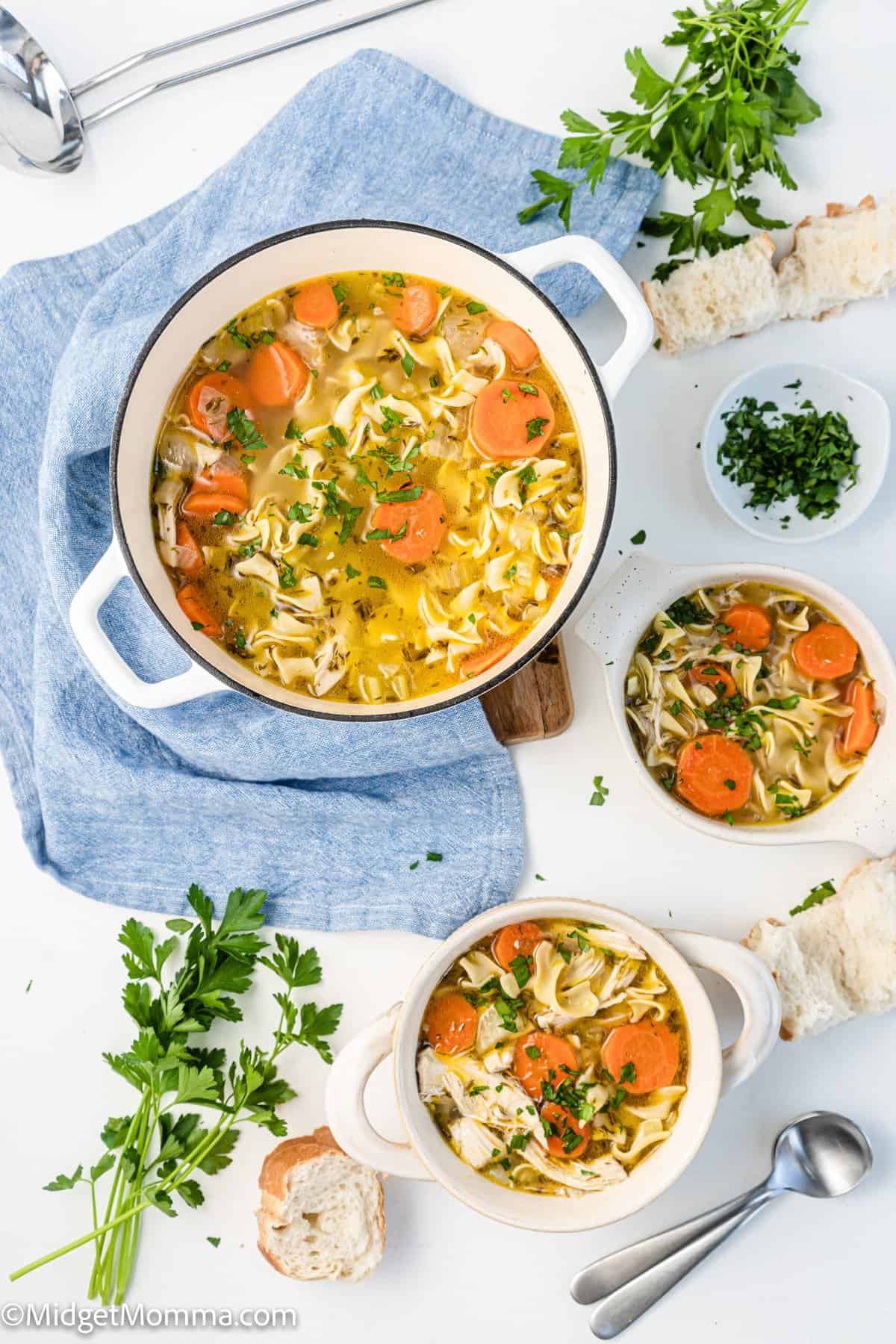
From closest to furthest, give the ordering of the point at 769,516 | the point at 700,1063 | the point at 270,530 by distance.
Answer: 1. the point at 270,530
2. the point at 700,1063
3. the point at 769,516

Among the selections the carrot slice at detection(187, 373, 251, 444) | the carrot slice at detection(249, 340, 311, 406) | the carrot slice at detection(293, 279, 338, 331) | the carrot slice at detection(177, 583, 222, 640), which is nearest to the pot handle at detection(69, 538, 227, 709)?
the carrot slice at detection(177, 583, 222, 640)

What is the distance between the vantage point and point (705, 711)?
3.42 metres

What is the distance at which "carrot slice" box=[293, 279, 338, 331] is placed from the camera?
3029 mm

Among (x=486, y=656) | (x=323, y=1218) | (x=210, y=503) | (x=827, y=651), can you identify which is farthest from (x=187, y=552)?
(x=323, y=1218)

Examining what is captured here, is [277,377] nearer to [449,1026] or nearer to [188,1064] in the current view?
[449,1026]

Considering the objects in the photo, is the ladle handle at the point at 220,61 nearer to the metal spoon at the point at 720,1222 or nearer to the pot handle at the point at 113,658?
the pot handle at the point at 113,658

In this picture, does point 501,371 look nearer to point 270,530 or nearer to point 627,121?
point 270,530

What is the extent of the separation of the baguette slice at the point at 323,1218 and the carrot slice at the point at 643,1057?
0.91 meters

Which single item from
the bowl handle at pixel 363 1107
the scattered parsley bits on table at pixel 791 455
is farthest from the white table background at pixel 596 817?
the bowl handle at pixel 363 1107

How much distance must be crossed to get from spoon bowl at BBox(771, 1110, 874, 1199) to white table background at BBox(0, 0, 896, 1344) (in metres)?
0.10

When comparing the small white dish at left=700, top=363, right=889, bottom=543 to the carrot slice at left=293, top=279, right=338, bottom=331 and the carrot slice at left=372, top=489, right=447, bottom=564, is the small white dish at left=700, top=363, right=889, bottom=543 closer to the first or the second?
the carrot slice at left=372, top=489, right=447, bottom=564

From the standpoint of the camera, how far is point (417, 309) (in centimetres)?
305

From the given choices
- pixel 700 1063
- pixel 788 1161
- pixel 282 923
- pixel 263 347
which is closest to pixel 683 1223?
pixel 788 1161

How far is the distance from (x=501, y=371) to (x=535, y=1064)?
2120mm
